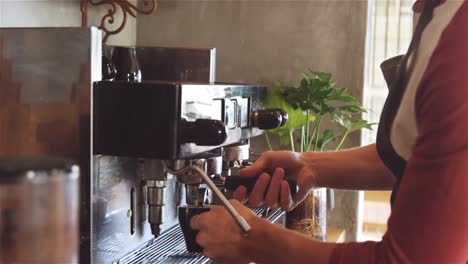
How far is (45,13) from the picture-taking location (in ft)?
4.52

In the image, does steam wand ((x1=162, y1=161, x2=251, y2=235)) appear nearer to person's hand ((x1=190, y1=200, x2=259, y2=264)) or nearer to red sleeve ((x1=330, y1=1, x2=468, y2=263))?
person's hand ((x1=190, y1=200, x2=259, y2=264))

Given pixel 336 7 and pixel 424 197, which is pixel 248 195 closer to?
pixel 424 197

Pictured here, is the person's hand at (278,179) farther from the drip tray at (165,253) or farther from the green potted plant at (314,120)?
the green potted plant at (314,120)

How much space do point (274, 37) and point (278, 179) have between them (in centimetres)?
81

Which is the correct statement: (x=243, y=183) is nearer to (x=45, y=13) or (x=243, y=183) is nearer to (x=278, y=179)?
(x=278, y=179)

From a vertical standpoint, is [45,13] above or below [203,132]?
above

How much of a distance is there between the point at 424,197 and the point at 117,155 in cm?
42

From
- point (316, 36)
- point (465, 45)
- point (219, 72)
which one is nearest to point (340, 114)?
point (316, 36)

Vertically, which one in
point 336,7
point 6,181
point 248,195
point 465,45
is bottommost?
point 248,195

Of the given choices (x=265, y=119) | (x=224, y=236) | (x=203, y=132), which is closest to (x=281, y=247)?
(x=224, y=236)

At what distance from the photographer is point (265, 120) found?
1214mm

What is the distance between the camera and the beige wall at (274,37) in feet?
5.69

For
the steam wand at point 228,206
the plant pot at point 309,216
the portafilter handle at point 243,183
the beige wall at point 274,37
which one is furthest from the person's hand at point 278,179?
the beige wall at point 274,37

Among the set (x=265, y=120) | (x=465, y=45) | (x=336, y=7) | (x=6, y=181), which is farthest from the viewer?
(x=336, y=7)
